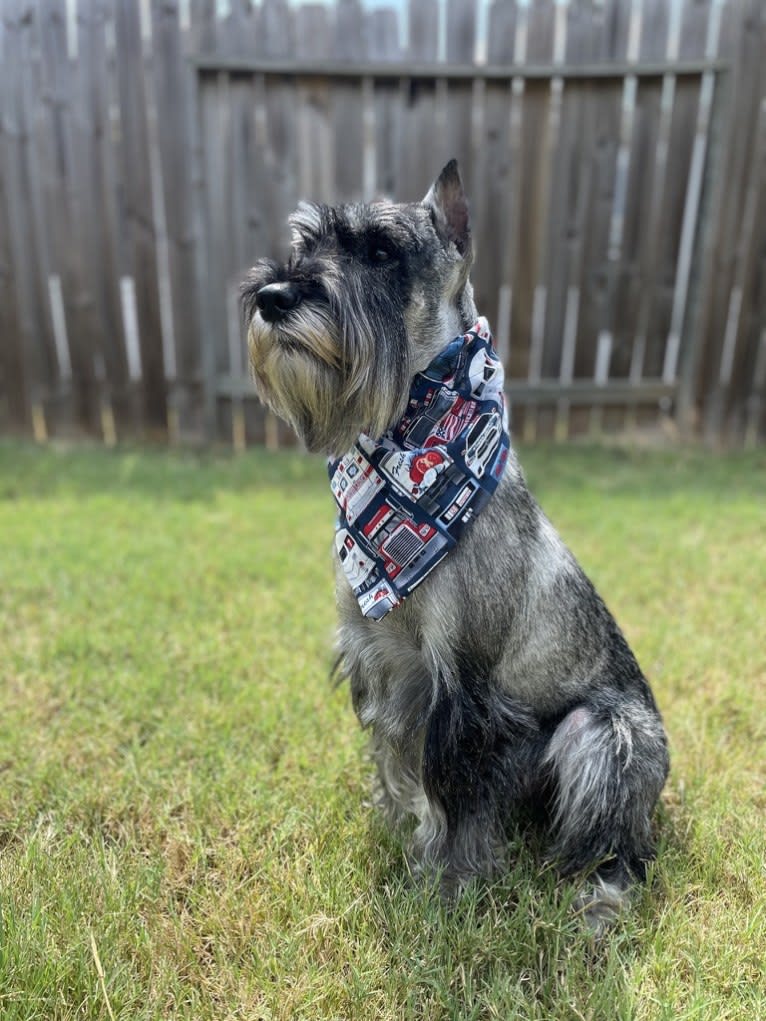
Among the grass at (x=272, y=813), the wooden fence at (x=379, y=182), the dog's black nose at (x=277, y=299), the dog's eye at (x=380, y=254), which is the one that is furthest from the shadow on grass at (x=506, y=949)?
the wooden fence at (x=379, y=182)

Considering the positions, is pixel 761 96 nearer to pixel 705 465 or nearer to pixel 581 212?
pixel 581 212

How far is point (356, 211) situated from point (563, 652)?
136 centimetres

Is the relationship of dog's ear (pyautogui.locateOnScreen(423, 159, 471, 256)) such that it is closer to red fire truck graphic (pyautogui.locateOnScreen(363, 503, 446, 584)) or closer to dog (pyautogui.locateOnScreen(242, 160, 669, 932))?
dog (pyautogui.locateOnScreen(242, 160, 669, 932))

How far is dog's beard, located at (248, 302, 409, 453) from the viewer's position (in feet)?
6.12

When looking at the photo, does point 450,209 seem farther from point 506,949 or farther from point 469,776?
point 506,949

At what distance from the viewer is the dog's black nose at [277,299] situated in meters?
1.86

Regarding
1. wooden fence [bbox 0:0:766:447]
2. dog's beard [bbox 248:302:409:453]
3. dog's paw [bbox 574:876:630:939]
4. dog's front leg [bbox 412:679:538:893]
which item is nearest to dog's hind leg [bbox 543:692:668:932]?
dog's paw [bbox 574:876:630:939]

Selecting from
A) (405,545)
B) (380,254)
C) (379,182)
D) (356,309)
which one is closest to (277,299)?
(356,309)

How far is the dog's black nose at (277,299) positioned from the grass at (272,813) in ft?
5.00

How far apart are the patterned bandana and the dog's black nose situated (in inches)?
16.0

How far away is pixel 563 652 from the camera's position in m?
2.22

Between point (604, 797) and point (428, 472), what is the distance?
1011mm

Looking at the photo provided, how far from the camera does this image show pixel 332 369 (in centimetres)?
193

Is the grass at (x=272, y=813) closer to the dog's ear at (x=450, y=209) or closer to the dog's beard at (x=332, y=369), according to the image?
the dog's beard at (x=332, y=369)
